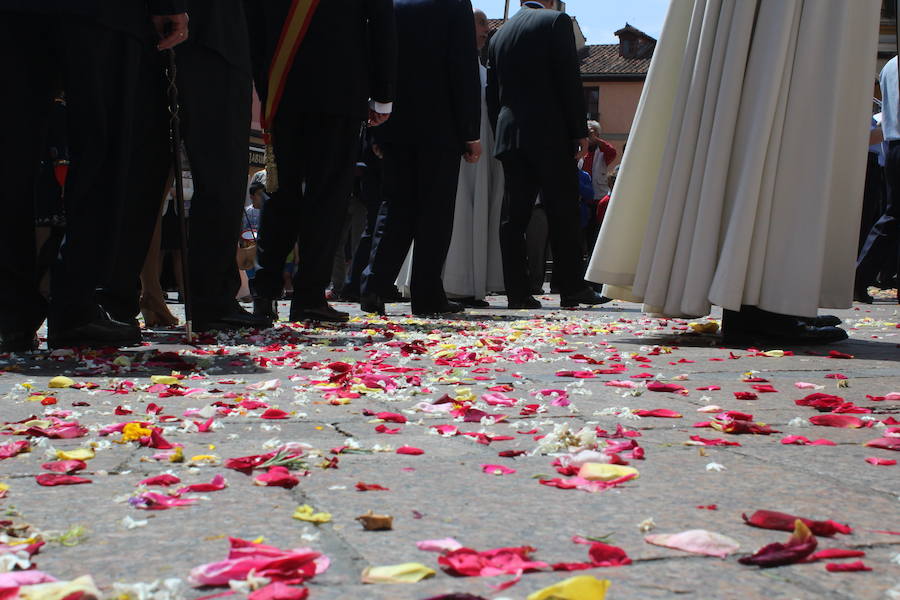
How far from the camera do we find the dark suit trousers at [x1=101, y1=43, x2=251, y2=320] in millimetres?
5004

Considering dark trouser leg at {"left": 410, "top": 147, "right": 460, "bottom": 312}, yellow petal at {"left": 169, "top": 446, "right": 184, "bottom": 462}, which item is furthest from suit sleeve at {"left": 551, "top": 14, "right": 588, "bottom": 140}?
yellow petal at {"left": 169, "top": 446, "right": 184, "bottom": 462}

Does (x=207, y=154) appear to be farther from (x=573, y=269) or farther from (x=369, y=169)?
(x=369, y=169)

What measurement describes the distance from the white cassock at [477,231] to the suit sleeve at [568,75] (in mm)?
1413

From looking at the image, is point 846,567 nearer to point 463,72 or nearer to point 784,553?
point 784,553

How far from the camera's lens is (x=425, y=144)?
7109 millimetres

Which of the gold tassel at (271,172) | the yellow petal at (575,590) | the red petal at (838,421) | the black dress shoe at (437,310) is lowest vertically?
the black dress shoe at (437,310)

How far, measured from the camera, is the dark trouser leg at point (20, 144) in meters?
4.26

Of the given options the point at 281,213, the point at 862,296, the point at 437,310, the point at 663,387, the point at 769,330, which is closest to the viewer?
the point at 663,387

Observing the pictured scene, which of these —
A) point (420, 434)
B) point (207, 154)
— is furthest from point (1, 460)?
point (207, 154)

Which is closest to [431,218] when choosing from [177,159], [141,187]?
[141,187]

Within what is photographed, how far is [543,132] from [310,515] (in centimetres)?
636

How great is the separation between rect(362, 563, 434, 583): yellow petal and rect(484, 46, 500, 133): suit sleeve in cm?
722

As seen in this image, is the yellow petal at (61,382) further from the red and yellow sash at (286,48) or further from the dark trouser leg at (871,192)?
the dark trouser leg at (871,192)

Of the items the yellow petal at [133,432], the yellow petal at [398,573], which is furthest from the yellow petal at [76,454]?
the yellow petal at [398,573]
